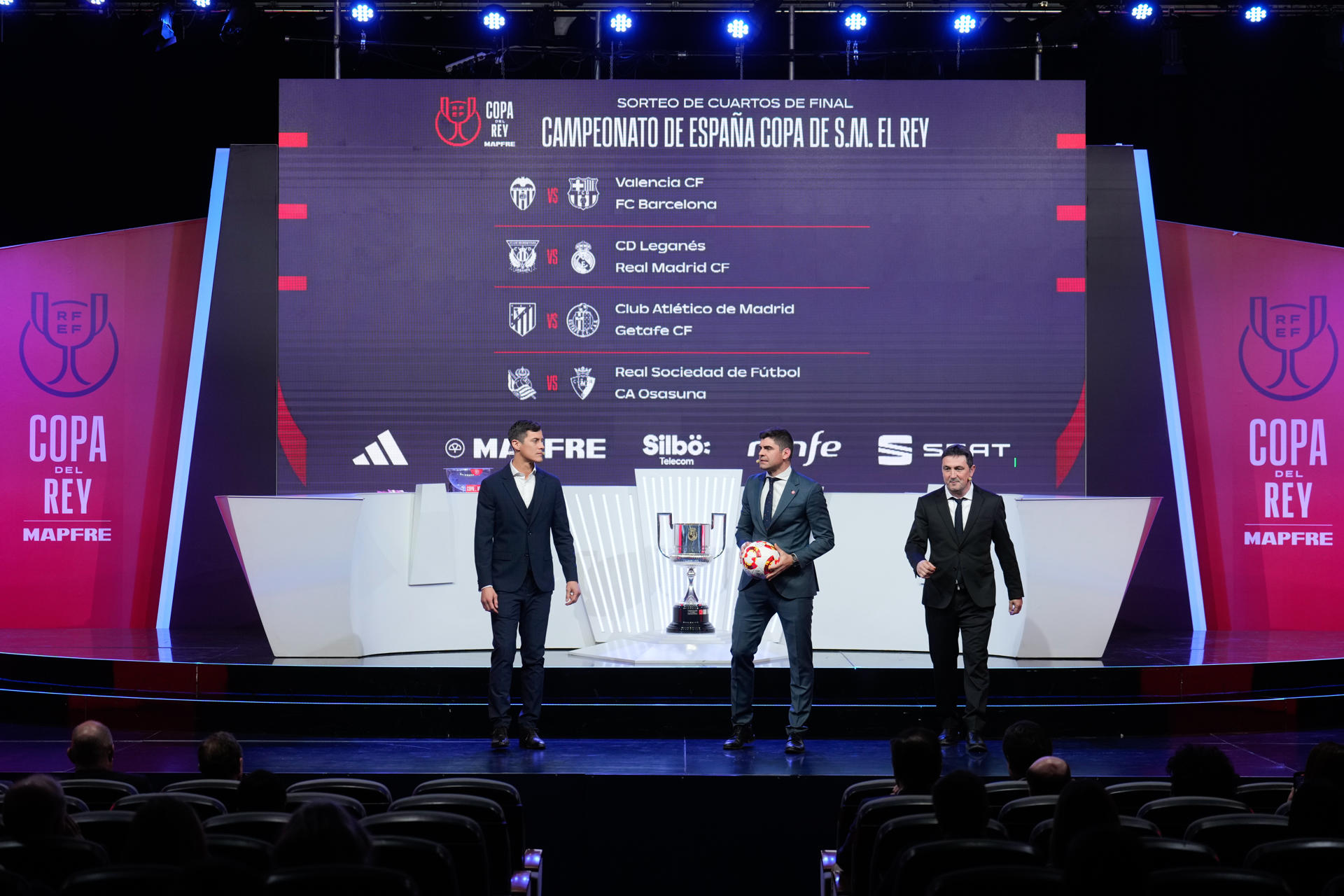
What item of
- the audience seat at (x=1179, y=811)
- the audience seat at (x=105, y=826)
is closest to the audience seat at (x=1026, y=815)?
the audience seat at (x=1179, y=811)

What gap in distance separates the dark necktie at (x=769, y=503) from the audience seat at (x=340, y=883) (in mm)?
3359

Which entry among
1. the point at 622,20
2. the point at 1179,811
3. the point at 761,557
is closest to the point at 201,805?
the point at 1179,811

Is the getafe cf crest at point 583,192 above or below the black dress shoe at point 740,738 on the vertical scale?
above

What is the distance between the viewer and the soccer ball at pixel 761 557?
5.10 m

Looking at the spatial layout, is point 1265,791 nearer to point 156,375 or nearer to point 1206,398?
point 1206,398

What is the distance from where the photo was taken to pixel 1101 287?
8.20 meters

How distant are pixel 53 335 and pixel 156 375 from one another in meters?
0.73

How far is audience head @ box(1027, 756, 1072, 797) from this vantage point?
10.7 ft

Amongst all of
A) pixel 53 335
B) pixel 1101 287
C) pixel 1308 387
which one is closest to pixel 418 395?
pixel 53 335

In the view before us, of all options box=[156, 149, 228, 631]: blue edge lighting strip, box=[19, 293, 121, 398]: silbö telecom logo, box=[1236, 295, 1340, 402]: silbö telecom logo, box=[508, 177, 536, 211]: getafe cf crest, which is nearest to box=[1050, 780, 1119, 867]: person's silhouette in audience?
box=[508, 177, 536, 211]: getafe cf crest

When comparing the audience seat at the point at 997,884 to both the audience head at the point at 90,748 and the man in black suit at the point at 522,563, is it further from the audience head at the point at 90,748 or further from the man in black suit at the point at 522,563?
the man in black suit at the point at 522,563

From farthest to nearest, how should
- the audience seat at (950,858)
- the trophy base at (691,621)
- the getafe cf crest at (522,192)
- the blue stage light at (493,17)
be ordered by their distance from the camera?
the getafe cf crest at (522,192) → the blue stage light at (493,17) → the trophy base at (691,621) → the audience seat at (950,858)

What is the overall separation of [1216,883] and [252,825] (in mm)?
1953

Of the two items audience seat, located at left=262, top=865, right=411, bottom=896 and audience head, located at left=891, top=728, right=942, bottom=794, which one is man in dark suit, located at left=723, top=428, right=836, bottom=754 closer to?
audience head, located at left=891, top=728, right=942, bottom=794
